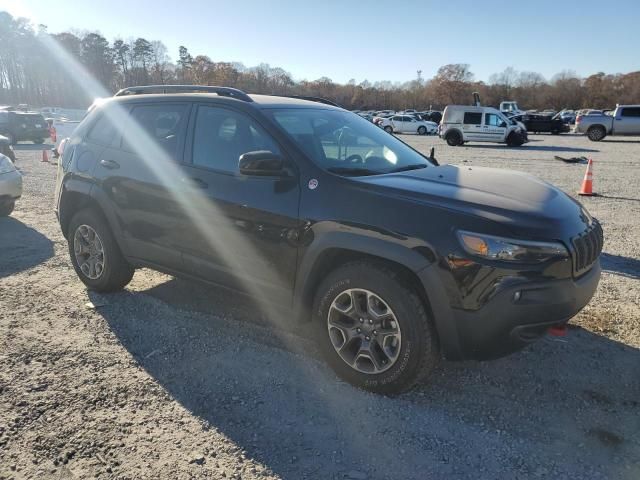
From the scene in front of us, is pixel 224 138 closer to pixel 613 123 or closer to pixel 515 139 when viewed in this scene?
pixel 515 139

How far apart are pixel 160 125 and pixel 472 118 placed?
2466cm

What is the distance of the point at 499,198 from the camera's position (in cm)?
300

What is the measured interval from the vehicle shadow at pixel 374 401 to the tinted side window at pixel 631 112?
30188mm

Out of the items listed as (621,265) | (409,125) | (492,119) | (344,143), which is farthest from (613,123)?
(344,143)

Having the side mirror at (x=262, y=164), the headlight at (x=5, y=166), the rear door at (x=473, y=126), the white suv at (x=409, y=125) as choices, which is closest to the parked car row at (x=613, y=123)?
the rear door at (x=473, y=126)

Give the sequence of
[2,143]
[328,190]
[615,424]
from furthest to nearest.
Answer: [2,143] → [328,190] → [615,424]

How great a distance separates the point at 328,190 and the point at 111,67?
104 metres

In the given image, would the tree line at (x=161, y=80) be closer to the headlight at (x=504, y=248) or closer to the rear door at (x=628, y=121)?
the rear door at (x=628, y=121)

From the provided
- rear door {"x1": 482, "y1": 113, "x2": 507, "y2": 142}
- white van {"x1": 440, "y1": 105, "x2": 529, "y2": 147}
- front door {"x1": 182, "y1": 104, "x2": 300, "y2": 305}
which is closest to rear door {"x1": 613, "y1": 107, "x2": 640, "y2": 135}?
white van {"x1": 440, "y1": 105, "x2": 529, "y2": 147}

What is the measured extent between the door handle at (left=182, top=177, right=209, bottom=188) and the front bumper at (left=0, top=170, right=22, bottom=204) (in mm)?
5241

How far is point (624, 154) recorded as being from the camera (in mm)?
20719

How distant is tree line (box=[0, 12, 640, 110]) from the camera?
86812mm

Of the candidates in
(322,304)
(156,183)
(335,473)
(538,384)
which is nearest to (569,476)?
(538,384)

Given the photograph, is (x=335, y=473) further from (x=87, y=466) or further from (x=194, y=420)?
Answer: (x=87, y=466)
